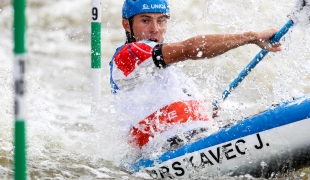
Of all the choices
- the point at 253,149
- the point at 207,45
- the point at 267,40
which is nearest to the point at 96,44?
the point at 207,45

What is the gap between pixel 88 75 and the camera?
8406mm

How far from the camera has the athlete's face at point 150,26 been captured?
423cm

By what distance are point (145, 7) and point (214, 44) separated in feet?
2.50

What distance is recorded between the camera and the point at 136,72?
3.96 meters

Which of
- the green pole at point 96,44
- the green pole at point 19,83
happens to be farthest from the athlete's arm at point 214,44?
the green pole at point 19,83

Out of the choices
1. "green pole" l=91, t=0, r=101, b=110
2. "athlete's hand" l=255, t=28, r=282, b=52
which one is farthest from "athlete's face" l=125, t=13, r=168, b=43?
"green pole" l=91, t=0, r=101, b=110

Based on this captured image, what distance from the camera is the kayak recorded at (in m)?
3.47

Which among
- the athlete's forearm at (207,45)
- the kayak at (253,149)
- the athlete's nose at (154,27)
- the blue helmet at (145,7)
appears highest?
the blue helmet at (145,7)

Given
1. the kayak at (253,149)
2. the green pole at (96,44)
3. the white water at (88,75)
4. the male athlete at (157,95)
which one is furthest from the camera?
the green pole at (96,44)

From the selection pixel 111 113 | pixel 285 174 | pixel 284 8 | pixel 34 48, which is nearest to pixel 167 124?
pixel 111 113

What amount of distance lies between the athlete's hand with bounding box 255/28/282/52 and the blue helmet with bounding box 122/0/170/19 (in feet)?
2.86

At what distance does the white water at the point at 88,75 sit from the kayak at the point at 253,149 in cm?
35

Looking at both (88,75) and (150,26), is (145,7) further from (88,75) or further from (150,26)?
(88,75)

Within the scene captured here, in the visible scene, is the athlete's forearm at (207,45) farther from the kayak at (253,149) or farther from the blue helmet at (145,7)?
the blue helmet at (145,7)
